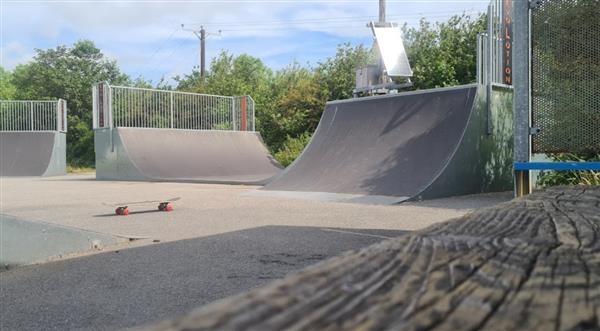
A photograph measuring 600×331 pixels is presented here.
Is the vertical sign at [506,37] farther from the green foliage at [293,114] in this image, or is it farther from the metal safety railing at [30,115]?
the metal safety railing at [30,115]

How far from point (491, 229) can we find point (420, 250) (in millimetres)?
443

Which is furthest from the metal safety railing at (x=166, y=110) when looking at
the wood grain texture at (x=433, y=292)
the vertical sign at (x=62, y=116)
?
the wood grain texture at (x=433, y=292)

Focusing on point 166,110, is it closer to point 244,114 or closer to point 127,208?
point 244,114

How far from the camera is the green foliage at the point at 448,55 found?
17953 mm

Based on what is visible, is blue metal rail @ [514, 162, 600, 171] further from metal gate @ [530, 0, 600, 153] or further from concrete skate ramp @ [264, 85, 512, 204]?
concrete skate ramp @ [264, 85, 512, 204]

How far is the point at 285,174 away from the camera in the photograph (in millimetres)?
12867

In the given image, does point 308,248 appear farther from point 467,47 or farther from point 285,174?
point 467,47

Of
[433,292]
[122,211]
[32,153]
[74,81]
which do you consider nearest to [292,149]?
[32,153]

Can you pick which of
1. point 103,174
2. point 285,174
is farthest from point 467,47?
point 103,174

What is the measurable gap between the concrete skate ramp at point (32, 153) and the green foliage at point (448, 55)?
53.7 feet

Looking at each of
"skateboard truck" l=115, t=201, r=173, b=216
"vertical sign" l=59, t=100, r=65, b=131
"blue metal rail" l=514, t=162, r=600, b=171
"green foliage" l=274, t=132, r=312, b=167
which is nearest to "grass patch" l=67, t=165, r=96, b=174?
"vertical sign" l=59, t=100, r=65, b=131

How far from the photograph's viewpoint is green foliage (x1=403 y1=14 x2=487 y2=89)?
1795 centimetres

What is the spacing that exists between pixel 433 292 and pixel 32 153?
89.3ft

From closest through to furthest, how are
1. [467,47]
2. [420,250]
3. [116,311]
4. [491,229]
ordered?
1. [420,250]
2. [491,229]
3. [116,311]
4. [467,47]
